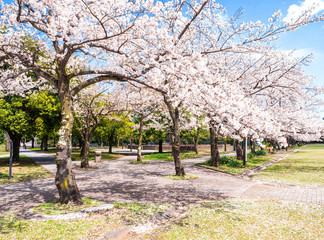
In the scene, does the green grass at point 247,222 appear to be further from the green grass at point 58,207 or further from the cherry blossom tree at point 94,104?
the cherry blossom tree at point 94,104

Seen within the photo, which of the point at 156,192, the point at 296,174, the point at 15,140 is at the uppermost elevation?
the point at 15,140

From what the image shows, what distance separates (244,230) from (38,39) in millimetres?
10349

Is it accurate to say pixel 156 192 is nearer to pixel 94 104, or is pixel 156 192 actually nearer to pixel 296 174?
pixel 296 174

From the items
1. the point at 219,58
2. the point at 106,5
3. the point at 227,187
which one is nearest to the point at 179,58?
the point at 106,5

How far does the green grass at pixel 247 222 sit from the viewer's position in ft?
14.9

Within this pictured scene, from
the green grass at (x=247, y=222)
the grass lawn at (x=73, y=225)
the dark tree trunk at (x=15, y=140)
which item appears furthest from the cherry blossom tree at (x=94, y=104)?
the green grass at (x=247, y=222)

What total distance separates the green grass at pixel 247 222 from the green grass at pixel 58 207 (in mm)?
2643

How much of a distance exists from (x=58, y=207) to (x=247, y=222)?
5320 millimetres

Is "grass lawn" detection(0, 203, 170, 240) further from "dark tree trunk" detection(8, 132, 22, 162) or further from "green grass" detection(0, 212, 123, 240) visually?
"dark tree trunk" detection(8, 132, 22, 162)

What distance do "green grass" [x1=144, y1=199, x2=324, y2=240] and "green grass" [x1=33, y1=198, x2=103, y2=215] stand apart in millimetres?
2643

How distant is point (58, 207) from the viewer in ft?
20.5

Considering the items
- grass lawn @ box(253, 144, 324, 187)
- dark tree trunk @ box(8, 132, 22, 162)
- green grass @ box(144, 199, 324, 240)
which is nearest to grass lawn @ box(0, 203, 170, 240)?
green grass @ box(144, 199, 324, 240)

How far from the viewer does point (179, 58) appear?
6.65 m

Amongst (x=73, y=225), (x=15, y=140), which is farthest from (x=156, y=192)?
(x=15, y=140)
